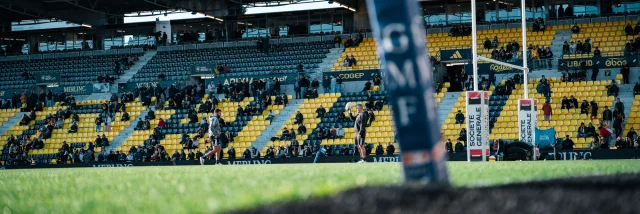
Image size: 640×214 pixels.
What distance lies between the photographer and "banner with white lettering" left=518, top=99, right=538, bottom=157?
26672 mm

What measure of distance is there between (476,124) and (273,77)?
22196 mm

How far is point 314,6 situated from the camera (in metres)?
54.8

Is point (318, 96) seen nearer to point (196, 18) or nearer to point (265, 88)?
point (265, 88)

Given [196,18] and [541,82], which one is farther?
[196,18]

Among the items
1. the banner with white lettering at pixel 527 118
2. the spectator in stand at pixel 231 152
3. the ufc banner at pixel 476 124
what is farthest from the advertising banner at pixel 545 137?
the spectator in stand at pixel 231 152

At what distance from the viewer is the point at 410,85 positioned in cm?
497

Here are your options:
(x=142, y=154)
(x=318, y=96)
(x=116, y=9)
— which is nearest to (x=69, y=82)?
(x=116, y=9)

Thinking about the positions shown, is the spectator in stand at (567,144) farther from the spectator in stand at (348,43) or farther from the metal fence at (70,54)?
the metal fence at (70,54)

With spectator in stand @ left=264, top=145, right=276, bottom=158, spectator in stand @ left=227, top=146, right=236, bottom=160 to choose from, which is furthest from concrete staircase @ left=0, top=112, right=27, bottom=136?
spectator in stand @ left=264, top=145, right=276, bottom=158

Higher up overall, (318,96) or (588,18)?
(588,18)

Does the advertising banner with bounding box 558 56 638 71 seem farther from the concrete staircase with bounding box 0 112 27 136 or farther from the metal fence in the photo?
the concrete staircase with bounding box 0 112 27 136

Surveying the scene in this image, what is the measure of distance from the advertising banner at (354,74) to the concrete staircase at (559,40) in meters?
8.93

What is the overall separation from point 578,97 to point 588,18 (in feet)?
32.4

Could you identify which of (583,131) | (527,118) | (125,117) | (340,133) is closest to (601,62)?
(583,131)
